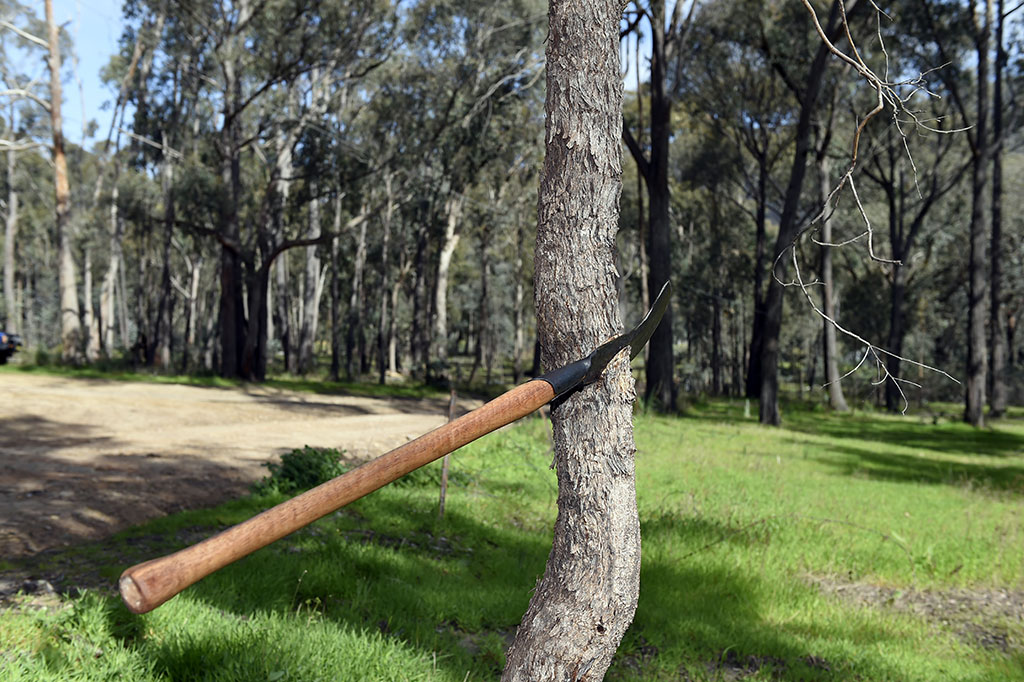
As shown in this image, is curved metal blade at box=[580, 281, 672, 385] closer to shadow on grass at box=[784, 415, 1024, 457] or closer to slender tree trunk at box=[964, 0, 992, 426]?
shadow on grass at box=[784, 415, 1024, 457]

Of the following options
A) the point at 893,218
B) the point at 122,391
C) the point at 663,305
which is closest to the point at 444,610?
the point at 663,305

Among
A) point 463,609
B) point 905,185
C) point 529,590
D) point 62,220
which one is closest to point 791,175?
point 529,590

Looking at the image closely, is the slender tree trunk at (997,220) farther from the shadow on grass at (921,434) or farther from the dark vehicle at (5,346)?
the dark vehicle at (5,346)

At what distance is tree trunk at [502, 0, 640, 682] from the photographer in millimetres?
2424

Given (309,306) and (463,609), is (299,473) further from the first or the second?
(309,306)

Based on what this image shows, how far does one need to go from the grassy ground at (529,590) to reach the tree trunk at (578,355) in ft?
4.94

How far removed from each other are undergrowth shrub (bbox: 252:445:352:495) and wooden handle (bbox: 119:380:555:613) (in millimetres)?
5195

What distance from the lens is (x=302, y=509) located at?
5.50 feet

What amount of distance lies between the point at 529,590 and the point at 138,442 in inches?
287

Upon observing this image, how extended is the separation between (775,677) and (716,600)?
123 centimetres

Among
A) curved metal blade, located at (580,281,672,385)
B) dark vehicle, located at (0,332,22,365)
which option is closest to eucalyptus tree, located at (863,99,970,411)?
curved metal blade, located at (580,281,672,385)

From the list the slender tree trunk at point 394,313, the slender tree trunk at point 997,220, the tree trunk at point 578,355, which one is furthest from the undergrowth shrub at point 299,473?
the slender tree trunk at point 394,313

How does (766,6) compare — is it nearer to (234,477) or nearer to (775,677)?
(234,477)

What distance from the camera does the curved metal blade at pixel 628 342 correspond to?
2.32 m
